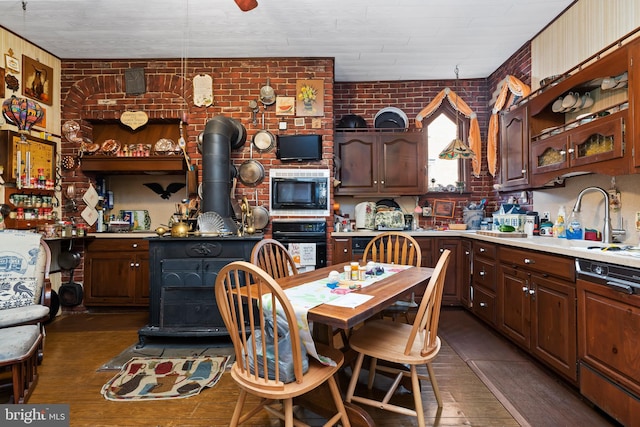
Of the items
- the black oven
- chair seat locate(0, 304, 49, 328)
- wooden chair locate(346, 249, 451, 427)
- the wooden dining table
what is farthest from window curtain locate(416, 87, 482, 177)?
chair seat locate(0, 304, 49, 328)

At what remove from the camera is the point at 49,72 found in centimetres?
351

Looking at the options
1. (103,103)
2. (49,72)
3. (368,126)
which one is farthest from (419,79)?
(49,72)

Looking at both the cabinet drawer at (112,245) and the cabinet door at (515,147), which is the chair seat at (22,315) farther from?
the cabinet door at (515,147)

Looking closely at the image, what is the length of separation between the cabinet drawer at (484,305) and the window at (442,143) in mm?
1551

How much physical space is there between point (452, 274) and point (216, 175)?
2733 mm

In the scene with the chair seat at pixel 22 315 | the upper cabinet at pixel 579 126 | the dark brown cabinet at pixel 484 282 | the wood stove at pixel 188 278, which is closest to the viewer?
the upper cabinet at pixel 579 126

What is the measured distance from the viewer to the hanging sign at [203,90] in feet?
11.8

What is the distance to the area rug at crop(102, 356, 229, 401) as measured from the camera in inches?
77.1

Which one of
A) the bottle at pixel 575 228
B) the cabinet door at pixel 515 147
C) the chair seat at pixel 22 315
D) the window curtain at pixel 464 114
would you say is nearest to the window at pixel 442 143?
the window curtain at pixel 464 114

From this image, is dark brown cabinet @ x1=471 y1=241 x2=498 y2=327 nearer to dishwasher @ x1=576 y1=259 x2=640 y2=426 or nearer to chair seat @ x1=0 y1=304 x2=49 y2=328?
dishwasher @ x1=576 y1=259 x2=640 y2=426

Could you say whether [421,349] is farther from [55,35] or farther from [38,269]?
[55,35]

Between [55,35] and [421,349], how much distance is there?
4261mm

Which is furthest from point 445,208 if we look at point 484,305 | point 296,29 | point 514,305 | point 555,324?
point 296,29

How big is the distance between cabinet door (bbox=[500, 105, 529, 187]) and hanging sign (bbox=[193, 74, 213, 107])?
3.17 metres
